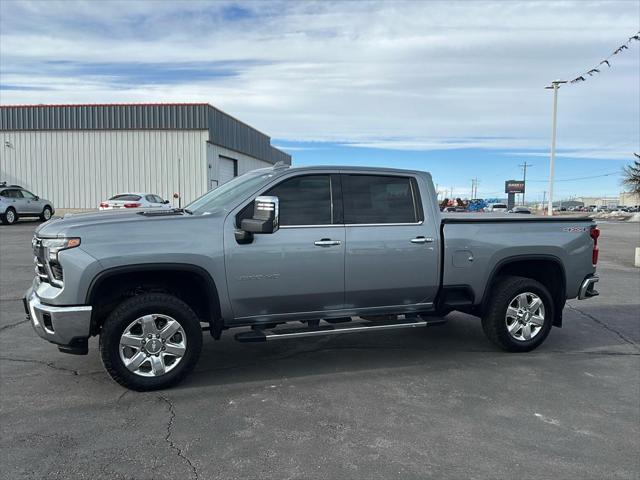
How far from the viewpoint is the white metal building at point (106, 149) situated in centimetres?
3189

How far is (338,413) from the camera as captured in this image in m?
4.18

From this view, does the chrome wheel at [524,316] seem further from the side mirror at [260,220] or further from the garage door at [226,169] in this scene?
the garage door at [226,169]

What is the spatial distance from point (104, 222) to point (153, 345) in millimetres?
1109

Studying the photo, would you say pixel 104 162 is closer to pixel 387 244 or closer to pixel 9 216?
pixel 9 216

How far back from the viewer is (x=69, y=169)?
3272cm

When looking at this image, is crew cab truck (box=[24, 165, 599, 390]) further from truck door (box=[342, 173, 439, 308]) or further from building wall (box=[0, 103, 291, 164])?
building wall (box=[0, 103, 291, 164])

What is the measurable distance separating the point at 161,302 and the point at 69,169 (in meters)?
31.9

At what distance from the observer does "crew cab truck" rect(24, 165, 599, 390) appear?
4.37 m

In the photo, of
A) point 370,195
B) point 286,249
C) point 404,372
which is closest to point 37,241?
point 286,249

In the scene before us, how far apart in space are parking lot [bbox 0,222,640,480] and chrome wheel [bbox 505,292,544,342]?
253mm

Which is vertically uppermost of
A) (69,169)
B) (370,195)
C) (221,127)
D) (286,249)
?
(221,127)

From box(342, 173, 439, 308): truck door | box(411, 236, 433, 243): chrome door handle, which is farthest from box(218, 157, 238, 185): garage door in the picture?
box(411, 236, 433, 243): chrome door handle

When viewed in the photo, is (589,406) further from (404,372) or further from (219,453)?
(219,453)

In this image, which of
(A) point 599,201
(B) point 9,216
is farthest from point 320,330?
(A) point 599,201
